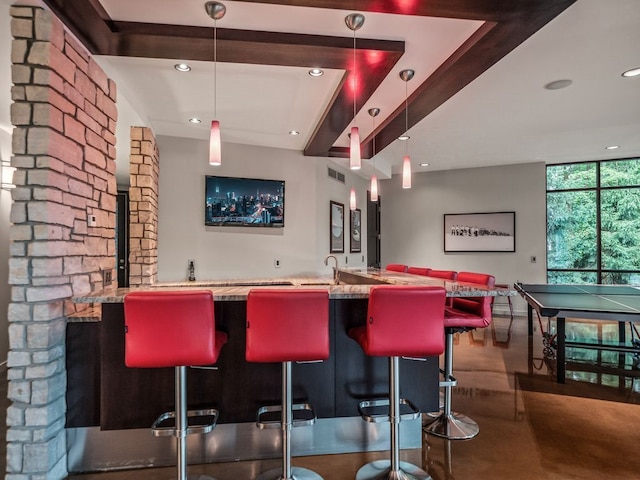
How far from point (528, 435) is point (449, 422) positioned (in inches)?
21.1

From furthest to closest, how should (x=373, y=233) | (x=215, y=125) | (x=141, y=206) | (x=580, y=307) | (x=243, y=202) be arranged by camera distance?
(x=373, y=233) < (x=243, y=202) < (x=141, y=206) < (x=580, y=307) < (x=215, y=125)

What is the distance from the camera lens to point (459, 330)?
258 centimetres

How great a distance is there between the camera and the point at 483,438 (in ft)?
8.11

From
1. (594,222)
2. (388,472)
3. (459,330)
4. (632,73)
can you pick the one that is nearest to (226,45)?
(459,330)

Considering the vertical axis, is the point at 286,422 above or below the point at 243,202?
below

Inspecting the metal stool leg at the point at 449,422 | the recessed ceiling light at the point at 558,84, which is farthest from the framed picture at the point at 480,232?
the metal stool leg at the point at 449,422

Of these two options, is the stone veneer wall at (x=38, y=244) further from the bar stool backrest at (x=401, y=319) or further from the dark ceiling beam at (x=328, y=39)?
the bar stool backrest at (x=401, y=319)

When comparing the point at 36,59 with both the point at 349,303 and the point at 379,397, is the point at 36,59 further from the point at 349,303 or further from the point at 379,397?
the point at 379,397

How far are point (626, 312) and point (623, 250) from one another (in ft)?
13.6

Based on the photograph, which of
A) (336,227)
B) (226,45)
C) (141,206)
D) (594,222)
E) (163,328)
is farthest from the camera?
(594,222)

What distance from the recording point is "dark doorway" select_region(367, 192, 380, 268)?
23.7 ft

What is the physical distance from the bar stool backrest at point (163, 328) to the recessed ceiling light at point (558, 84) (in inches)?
135

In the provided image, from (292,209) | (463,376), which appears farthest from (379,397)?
(292,209)

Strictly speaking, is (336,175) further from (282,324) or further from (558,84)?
(282,324)
